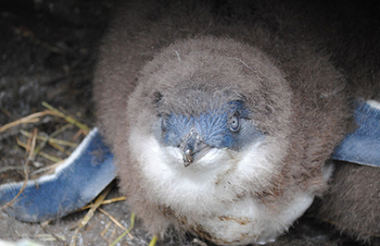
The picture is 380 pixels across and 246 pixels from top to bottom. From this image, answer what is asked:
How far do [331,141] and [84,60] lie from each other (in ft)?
7.12

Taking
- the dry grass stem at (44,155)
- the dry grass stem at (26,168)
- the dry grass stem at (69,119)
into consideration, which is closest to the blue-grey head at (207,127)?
the dry grass stem at (26,168)

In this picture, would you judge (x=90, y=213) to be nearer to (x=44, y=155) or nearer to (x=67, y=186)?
(x=67, y=186)

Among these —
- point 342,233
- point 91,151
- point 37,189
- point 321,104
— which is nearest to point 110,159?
point 91,151

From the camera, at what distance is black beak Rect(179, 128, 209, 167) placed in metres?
1.58

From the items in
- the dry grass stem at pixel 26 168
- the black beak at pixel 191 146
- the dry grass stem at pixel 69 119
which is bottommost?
the dry grass stem at pixel 26 168

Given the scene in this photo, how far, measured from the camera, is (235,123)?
1706mm

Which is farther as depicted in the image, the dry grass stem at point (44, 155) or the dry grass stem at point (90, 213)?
the dry grass stem at point (44, 155)

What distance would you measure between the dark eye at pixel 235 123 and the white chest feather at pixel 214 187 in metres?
0.09

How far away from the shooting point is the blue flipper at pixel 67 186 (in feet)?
7.58

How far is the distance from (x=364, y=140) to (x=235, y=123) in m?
0.80

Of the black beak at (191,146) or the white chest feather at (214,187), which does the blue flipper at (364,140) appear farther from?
the black beak at (191,146)

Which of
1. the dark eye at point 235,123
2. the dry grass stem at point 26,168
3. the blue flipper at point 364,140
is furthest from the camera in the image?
the dry grass stem at point 26,168

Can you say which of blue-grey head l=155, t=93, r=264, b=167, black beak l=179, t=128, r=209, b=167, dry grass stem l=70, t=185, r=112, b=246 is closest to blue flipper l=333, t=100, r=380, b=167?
blue-grey head l=155, t=93, r=264, b=167

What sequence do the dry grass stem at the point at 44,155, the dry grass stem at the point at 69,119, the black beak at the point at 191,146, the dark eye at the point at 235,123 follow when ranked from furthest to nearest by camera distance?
the dry grass stem at the point at 69,119 → the dry grass stem at the point at 44,155 → the dark eye at the point at 235,123 → the black beak at the point at 191,146
